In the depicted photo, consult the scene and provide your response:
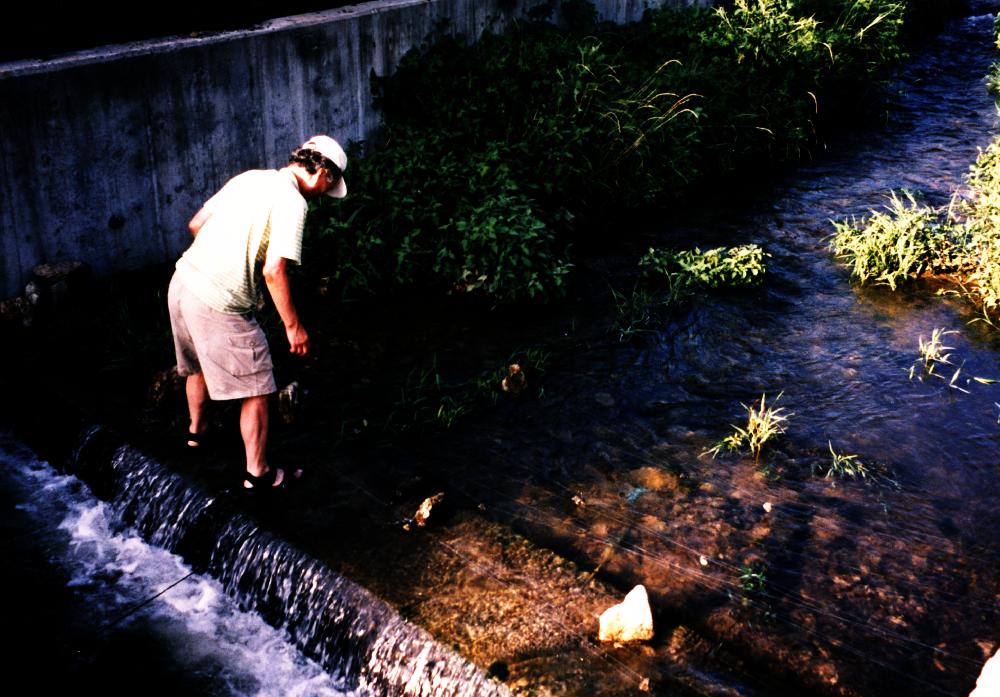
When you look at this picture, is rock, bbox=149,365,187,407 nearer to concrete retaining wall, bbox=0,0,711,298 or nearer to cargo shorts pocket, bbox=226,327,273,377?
cargo shorts pocket, bbox=226,327,273,377

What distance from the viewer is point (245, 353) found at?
467cm

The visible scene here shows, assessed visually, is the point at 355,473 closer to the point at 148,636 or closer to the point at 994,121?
the point at 148,636

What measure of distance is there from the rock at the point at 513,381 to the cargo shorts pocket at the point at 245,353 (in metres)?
1.82

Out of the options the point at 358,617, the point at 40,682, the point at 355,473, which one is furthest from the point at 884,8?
the point at 40,682

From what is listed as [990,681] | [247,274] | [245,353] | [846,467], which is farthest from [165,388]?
[990,681]

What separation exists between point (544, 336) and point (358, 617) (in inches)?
120

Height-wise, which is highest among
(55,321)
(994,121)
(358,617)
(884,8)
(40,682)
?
(884,8)

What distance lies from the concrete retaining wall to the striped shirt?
7.41 ft

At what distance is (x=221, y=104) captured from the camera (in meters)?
6.93

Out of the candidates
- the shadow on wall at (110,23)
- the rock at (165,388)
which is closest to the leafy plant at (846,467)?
the rock at (165,388)

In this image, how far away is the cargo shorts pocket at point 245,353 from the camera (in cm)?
464

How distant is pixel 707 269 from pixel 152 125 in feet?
14.6

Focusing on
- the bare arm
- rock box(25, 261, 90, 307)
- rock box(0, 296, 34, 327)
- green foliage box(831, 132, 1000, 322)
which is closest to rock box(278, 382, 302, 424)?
the bare arm

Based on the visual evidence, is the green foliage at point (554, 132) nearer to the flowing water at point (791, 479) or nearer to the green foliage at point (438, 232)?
the green foliage at point (438, 232)
